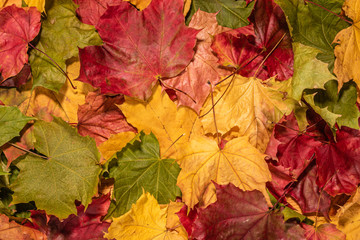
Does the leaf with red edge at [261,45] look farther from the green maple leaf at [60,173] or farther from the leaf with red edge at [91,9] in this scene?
the green maple leaf at [60,173]

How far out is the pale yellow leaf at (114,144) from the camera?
841mm

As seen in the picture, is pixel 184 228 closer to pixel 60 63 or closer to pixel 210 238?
pixel 210 238

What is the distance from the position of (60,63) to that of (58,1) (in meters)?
0.18

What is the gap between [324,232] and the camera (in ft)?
2.89

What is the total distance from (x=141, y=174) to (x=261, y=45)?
544mm

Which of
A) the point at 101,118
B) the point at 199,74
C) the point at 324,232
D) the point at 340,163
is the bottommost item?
the point at 324,232

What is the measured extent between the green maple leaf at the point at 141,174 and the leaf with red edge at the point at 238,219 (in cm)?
14

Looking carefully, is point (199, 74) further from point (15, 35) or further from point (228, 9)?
point (15, 35)

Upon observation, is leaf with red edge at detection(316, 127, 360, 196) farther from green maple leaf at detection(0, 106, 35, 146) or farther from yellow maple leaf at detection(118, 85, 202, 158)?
green maple leaf at detection(0, 106, 35, 146)

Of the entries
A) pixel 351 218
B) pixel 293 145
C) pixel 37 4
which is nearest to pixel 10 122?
pixel 37 4

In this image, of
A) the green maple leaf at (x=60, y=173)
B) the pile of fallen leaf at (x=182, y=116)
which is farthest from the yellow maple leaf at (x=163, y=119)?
the green maple leaf at (x=60, y=173)

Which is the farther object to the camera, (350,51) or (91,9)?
(91,9)

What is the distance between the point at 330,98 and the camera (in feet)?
2.78

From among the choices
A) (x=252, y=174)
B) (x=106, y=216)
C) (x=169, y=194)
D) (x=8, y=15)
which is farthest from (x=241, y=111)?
(x=8, y=15)
